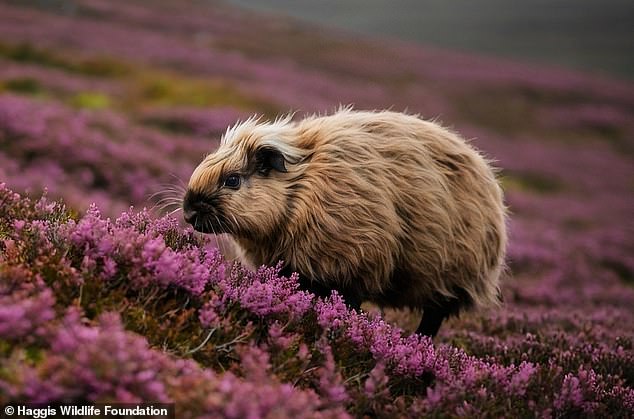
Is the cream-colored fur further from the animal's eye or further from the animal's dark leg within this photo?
the animal's dark leg

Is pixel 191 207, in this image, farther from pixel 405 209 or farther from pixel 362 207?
pixel 405 209

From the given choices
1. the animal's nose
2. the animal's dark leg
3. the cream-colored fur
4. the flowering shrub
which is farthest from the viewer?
the animal's dark leg

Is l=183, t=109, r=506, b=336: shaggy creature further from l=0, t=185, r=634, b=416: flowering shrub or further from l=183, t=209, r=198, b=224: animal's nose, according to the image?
l=0, t=185, r=634, b=416: flowering shrub

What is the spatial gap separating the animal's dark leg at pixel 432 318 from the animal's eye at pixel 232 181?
1962mm

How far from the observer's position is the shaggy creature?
4.80 metres

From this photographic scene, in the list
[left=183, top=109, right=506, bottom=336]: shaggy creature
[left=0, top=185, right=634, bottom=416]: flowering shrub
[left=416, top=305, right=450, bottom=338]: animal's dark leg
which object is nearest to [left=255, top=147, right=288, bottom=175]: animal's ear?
[left=183, top=109, right=506, bottom=336]: shaggy creature

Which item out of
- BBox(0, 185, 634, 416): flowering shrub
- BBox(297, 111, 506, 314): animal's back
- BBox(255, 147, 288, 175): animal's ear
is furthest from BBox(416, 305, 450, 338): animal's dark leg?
BBox(255, 147, 288, 175): animal's ear

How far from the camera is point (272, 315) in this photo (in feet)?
13.9

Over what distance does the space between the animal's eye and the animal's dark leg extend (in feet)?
6.44

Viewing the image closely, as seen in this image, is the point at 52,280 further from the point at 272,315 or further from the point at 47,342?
the point at 272,315

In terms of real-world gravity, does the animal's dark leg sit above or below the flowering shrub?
below

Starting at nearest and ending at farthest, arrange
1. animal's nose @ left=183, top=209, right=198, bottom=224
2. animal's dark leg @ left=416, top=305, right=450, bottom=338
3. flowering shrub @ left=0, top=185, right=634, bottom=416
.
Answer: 1. flowering shrub @ left=0, top=185, right=634, bottom=416
2. animal's nose @ left=183, top=209, right=198, bottom=224
3. animal's dark leg @ left=416, top=305, right=450, bottom=338

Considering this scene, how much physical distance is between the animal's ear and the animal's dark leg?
1.79 metres

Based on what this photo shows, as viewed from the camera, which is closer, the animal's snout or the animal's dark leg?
the animal's snout
